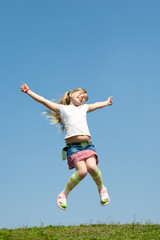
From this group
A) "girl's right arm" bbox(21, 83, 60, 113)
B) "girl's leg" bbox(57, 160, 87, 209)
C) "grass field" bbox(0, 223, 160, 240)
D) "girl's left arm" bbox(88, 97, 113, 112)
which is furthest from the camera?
"girl's left arm" bbox(88, 97, 113, 112)

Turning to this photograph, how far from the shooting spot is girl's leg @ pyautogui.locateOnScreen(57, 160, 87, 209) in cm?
887

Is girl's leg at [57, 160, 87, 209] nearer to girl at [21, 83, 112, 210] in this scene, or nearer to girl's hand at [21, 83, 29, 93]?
girl at [21, 83, 112, 210]

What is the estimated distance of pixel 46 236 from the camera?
29.8ft

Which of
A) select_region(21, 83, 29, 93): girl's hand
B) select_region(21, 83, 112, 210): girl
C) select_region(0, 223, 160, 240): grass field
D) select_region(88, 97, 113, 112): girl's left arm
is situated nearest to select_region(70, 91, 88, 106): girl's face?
select_region(21, 83, 112, 210): girl

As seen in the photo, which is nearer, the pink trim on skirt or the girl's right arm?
the pink trim on skirt

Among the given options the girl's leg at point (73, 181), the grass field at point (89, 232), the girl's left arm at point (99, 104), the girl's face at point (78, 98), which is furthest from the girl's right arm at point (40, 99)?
the grass field at point (89, 232)

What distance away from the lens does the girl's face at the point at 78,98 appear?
9.80 meters

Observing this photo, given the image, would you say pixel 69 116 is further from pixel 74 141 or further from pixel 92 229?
pixel 92 229

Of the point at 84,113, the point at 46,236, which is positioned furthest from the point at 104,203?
the point at 84,113

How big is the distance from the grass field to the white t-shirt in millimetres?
2573

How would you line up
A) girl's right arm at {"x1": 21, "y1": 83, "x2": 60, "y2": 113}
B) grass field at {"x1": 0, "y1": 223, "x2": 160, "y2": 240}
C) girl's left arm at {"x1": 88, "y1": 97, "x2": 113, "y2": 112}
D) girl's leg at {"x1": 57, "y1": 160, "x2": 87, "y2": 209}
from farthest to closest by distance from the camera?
girl's left arm at {"x1": 88, "y1": 97, "x2": 113, "y2": 112} < girl's right arm at {"x1": 21, "y1": 83, "x2": 60, "y2": 113} < grass field at {"x1": 0, "y1": 223, "x2": 160, "y2": 240} < girl's leg at {"x1": 57, "y1": 160, "x2": 87, "y2": 209}

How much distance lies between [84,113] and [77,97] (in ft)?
2.12

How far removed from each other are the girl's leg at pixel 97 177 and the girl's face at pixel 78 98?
1.64m

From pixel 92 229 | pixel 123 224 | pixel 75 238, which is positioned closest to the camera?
pixel 75 238
